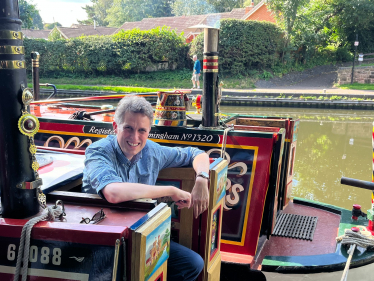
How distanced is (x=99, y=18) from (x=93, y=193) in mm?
65151

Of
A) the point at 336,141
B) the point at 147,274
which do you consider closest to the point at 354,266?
the point at 147,274

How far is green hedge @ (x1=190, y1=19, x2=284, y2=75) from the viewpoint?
21000mm

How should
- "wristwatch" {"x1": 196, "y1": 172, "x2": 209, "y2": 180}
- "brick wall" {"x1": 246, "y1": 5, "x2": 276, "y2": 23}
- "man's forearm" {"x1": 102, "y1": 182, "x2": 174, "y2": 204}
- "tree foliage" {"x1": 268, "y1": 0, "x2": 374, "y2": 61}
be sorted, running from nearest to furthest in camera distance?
"man's forearm" {"x1": 102, "y1": 182, "x2": 174, "y2": 204} → "wristwatch" {"x1": 196, "y1": 172, "x2": 209, "y2": 180} → "tree foliage" {"x1": 268, "y1": 0, "x2": 374, "y2": 61} → "brick wall" {"x1": 246, "y1": 5, "x2": 276, "y2": 23}

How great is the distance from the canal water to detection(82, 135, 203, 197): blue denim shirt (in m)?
3.73

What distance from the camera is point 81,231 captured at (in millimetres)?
1359

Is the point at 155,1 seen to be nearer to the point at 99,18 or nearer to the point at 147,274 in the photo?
the point at 99,18

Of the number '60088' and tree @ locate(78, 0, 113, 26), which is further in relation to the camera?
tree @ locate(78, 0, 113, 26)

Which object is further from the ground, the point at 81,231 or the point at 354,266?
the point at 81,231

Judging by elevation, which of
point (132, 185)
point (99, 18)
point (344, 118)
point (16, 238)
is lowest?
point (344, 118)

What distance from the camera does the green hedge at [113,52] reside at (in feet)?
72.6

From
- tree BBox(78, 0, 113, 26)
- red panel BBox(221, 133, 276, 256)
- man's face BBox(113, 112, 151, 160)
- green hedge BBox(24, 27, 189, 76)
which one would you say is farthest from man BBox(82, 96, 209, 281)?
tree BBox(78, 0, 113, 26)

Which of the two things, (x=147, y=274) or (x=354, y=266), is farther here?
(x=354, y=266)

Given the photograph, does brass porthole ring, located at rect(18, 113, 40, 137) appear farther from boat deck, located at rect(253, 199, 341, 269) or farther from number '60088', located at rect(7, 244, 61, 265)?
boat deck, located at rect(253, 199, 341, 269)

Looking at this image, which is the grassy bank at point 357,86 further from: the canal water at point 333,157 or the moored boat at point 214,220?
the moored boat at point 214,220
